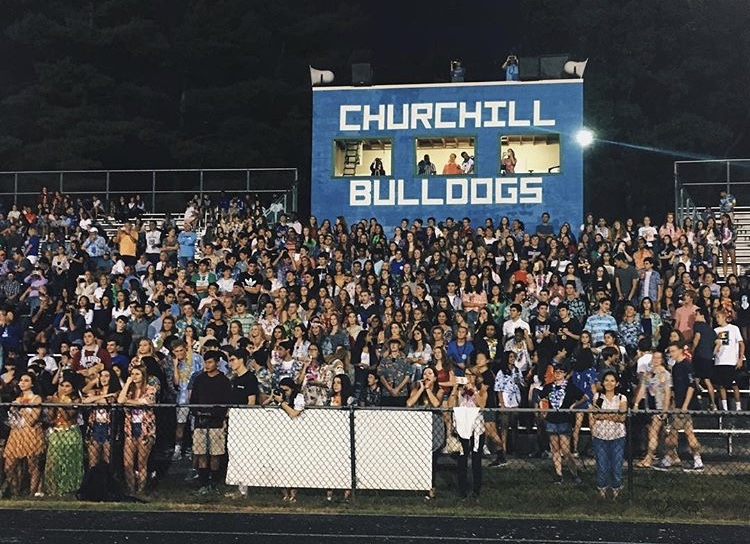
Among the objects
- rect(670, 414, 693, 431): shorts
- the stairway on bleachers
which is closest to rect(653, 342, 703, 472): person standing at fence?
rect(670, 414, 693, 431): shorts

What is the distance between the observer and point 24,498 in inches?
491

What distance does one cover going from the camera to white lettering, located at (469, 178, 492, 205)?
22672 mm

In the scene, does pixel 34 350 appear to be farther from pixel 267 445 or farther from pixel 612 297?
pixel 612 297

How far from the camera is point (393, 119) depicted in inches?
919

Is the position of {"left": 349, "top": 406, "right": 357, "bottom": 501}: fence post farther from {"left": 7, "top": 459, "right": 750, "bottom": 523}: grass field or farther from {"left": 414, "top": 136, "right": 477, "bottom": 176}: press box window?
{"left": 414, "top": 136, "right": 477, "bottom": 176}: press box window

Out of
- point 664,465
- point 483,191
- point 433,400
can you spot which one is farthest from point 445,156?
point 664,465

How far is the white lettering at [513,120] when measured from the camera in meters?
22.8

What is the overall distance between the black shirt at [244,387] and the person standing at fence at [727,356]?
6.54 m

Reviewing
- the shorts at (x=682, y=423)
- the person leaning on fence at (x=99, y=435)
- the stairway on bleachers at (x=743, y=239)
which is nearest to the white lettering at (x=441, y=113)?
the stairway on bleachers at (x=743, y=239)

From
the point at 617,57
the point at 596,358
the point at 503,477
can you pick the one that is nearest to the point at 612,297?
the point at 596,358

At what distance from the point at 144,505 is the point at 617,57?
34.6m

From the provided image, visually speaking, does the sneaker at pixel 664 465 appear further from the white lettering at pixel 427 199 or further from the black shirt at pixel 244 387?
the white lettering at pixel 427 199

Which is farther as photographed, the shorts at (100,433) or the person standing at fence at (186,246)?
the person standing at fence at (186,246)

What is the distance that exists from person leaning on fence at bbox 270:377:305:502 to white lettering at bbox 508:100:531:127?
11764 mm
